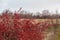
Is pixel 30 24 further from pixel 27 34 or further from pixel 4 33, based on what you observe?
pixel 4 33

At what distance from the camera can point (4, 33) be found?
9.29m

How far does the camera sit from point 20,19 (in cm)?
948

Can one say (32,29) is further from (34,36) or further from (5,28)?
(5,28)

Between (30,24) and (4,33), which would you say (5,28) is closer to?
(4,33)

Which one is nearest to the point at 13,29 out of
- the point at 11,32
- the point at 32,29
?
the point at 11,32

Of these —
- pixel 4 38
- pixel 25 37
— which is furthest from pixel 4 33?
pixel 25 37

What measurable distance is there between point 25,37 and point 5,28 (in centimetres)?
82

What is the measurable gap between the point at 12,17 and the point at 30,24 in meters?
0.75

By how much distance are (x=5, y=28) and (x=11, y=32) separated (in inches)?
12.1

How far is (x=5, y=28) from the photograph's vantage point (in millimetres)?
9180

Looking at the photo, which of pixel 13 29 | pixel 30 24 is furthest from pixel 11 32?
pixel 30 24

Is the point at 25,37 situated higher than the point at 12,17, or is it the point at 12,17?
the point at 12,17

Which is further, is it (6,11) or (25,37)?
(6,11)

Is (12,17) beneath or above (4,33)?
above
